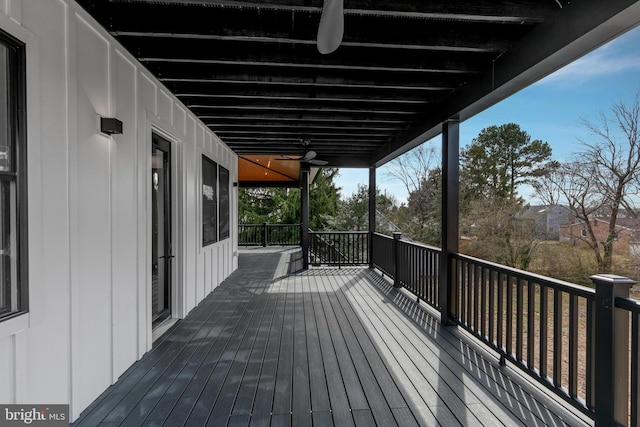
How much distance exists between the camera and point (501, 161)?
12.7m

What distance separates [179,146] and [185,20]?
1814 mm

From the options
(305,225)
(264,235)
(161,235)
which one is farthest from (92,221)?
A: (264,235)

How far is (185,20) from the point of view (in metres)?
2.52

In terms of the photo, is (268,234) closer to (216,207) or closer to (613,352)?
(216,207)

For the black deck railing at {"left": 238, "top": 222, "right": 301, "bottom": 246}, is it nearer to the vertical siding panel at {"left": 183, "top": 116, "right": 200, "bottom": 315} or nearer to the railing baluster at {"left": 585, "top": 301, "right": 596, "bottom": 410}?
the vertical siding panel at {"left": 183, "top": 116, "right": 200, "bottom": 315}

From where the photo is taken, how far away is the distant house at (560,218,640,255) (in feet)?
25.6

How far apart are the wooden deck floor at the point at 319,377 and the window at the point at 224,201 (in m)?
1.99

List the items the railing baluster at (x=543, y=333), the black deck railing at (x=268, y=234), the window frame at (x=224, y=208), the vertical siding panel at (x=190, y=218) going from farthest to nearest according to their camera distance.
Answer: the black deck railing at (x=268, y=234) → the window frame at (x=224, y=208) → the vertical siding panel at (x=190, y=218) → the railing baluster at (x=543, y=333)

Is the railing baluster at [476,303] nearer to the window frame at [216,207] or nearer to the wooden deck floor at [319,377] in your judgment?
the wooden deck floor at [319,377]

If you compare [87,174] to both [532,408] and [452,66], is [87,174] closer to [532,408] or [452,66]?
[452,66]

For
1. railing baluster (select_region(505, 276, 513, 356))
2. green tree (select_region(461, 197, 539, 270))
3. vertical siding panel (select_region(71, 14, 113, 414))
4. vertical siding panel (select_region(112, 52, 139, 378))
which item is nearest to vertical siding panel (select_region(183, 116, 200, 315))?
vertical siding panel (select_region(112, 52, 139, 378))

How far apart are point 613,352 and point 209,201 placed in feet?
16.3
